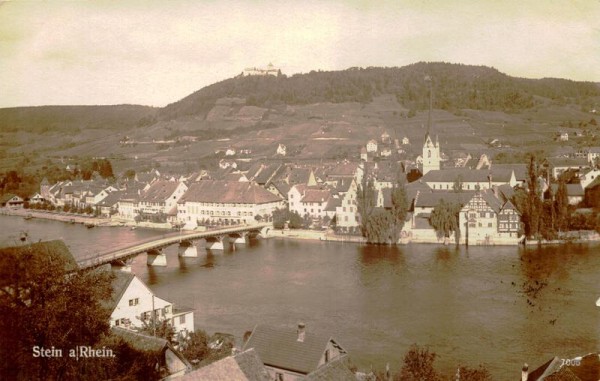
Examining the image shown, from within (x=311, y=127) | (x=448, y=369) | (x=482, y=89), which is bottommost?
(x=448, y=369)

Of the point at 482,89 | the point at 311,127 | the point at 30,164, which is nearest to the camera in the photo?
the point at 30,164

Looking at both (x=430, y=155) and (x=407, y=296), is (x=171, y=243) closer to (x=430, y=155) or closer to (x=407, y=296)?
(x=407, y=296)

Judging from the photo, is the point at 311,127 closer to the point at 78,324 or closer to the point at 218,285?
the point at 218,285

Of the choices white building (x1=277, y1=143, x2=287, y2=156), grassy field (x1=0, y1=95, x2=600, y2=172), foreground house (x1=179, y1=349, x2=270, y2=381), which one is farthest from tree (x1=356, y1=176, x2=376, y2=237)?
white building (x1=277, y1=143, x2=287, y2=156)

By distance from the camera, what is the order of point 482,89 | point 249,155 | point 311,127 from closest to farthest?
1. point 249,155
2. point 311,127
3. point 482,89

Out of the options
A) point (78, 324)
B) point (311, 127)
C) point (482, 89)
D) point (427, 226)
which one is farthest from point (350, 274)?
point (482, 89)

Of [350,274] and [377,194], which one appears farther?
[377,194]

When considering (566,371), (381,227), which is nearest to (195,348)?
(566,371)
